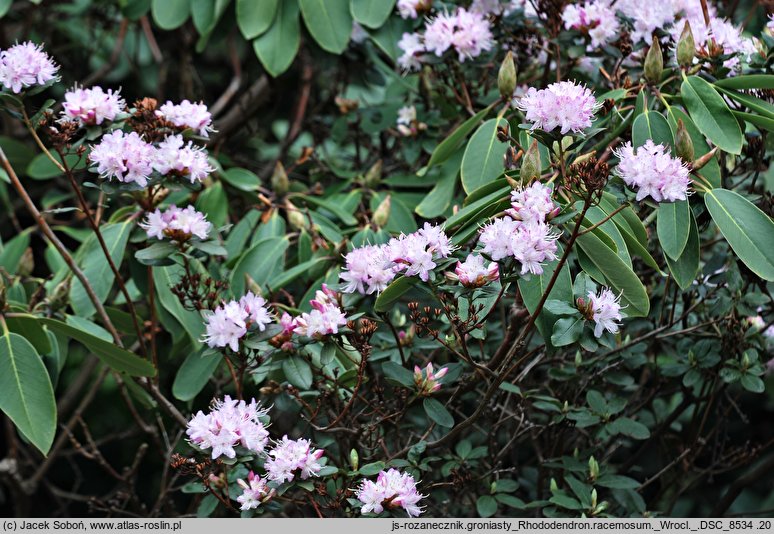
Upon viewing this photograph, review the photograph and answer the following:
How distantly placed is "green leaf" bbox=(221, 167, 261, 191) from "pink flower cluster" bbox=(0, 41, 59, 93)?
711mm

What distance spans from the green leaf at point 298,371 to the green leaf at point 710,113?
0.82 metres

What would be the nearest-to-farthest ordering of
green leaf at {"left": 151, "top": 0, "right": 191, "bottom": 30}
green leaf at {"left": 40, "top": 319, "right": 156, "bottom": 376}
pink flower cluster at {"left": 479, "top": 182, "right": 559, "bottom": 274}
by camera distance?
pink flower cluster at {"left": 479, "top": 182, "right": 559, "bottom": 274}, green leaf at {"left": 40, "top": 319, "right": 156, "bottom": 376}, green leaf at {"left": 151, "top": 0, "right": 191, "bottom": 30}

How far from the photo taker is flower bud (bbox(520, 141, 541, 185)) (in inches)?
54.6

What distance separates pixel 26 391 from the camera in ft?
5.37

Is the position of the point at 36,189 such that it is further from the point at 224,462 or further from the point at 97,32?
the point at 224,462

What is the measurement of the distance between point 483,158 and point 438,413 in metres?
0.54

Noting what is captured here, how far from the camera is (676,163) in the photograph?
133cm

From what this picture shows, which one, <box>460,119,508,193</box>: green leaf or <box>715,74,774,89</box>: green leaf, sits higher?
<box>715,74,774,89</box>: green leaf

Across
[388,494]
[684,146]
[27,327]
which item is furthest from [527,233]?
[27,327]

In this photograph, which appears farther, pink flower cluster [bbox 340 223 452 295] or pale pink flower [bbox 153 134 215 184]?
pale pink flower [bbox 153 134 215 184]

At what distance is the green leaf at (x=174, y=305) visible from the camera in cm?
191

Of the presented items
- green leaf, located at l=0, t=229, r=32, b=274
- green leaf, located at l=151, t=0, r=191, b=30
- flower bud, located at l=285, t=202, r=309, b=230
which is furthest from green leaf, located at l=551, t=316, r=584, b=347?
green leaf, located at l=0, t=229, r=32, b=274

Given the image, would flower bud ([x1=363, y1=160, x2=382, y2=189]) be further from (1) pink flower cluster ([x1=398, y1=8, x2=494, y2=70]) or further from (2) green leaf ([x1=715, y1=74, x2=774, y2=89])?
(2) green leaf ([x1=715, y1=74, x2=774, y2=89])

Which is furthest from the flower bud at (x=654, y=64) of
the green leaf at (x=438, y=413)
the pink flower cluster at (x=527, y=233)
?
the green leaf at (x=438, y=413)
